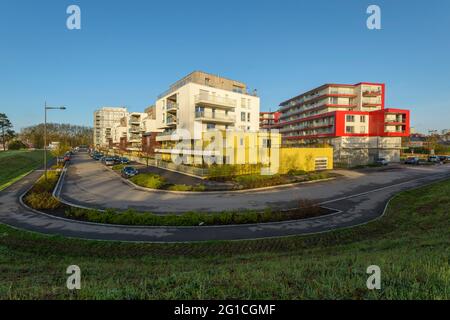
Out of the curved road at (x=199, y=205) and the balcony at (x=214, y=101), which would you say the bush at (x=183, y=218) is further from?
the balcony at (x=214, y=101)

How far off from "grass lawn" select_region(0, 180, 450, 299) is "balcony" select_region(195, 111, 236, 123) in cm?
2622

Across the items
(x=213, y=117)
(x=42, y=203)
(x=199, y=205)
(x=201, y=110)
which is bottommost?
(x=199, y=205)

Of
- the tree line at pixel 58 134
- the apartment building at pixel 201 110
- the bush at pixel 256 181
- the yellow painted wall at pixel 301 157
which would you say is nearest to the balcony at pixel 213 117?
the apartment building at pixel 201 110

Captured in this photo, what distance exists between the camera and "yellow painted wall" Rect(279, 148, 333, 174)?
31.0 meters

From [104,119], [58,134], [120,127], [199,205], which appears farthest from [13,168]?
[104,119]

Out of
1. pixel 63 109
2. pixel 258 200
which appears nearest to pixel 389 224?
pixel 258 200

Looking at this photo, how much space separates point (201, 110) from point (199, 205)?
74.7ft

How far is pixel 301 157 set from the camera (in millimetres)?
32844

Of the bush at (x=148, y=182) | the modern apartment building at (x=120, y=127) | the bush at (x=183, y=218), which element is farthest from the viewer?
the modern apartment building at (x=120, y=127)

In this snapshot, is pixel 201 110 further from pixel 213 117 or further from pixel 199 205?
pixel 199 205

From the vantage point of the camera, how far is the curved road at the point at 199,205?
414 inches

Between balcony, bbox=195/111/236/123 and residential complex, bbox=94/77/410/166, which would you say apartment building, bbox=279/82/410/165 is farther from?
balcony, bbox=195/111/236/123

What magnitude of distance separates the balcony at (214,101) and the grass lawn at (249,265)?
87.9ft
